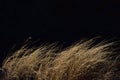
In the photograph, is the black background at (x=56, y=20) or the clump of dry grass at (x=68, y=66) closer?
the clump of dry grass at (x=68, y=66)

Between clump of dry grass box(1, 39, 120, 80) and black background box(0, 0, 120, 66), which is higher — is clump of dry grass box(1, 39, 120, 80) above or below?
below

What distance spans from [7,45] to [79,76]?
4706mm

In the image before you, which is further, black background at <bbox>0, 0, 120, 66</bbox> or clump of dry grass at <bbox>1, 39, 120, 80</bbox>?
black background at <bbox>0, 0, 120, 66</bbox>

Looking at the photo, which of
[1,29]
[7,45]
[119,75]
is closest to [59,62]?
[119,75]

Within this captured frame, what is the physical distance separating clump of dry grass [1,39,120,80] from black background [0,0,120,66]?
381 centimetres

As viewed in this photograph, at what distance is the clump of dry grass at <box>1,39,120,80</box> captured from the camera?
4984mm

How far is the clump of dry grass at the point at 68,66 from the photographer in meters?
4.98

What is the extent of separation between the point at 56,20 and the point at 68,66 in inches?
209

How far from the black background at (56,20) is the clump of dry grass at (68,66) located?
3813 millimetres

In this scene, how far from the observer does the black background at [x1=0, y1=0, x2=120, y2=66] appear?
965 cm

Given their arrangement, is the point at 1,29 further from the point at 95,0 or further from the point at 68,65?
the point at 68,65

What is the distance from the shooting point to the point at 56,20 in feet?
33.7

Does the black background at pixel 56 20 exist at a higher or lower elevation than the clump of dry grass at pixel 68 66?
higher

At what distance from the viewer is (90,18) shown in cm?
995
